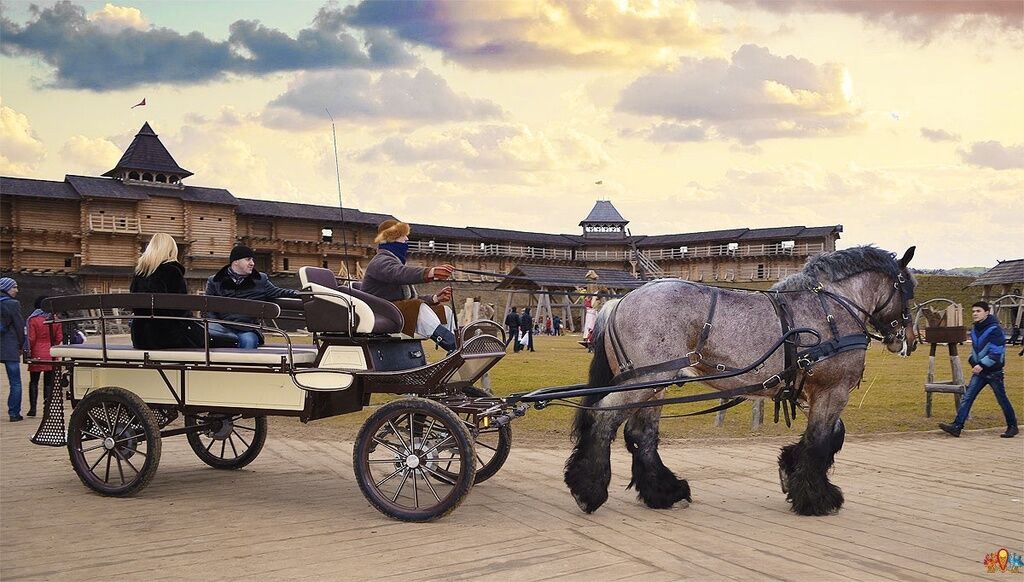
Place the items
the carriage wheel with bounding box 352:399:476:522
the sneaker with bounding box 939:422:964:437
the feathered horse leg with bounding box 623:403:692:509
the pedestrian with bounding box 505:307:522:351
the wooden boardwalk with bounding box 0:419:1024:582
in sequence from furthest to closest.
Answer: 1. the pedestrian with bounding box 505:307:522:351
2. the sneaker with bounding box 939:422:964:437
3. the feathered horse leg with bounding box 623:403:692:509
4. the carriage wheel with bounding box 352:399:476:522
5. the wooden boardwalk with bounding box 0:419:1024:582

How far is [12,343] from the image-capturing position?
43.0ft

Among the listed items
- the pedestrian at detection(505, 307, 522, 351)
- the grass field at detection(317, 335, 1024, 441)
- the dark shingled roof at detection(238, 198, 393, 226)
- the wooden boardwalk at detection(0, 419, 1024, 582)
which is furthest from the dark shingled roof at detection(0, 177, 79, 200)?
the wooden boardwalk at detection(0, 419, 1024, 582)

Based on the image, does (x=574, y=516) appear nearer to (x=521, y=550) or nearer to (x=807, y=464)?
(x=521, y=550)

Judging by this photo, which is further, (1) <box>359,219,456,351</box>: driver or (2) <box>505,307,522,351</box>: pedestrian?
(2) <box>505,307,522,351</box>: pedestrian

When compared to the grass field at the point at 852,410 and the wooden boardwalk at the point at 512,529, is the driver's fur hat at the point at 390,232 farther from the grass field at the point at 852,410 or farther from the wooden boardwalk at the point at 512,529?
the grass field at the point at 852,410

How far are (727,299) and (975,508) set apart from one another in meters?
2.75

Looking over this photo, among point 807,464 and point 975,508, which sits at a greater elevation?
point 807,464

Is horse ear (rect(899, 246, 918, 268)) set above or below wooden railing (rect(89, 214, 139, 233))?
below

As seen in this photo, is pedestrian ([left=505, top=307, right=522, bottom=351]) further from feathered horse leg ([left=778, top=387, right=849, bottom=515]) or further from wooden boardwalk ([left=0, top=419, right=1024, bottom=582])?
feathered horse leg ([left=778, top=387, right=849, bottom=515])

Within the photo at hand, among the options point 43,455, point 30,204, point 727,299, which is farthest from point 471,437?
point 30,204

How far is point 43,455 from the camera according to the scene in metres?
9.63

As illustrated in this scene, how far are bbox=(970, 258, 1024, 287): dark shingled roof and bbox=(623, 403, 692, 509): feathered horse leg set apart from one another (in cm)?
4964

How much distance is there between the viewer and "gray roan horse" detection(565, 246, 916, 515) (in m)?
Result: 6.77

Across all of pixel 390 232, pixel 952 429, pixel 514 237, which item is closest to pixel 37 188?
pixel 514 237
